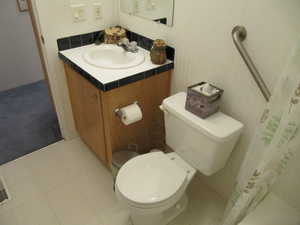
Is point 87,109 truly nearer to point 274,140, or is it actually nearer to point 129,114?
point 129,114

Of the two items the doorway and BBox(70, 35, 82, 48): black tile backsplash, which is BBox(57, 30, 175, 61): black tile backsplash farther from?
the doorway

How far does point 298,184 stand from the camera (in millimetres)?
1223

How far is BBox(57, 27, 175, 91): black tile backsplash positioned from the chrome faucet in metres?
0.07

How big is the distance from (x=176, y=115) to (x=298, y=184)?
718mm

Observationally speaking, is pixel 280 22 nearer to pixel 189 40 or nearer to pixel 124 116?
pixel 189 40

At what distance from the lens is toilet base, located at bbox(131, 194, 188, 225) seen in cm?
136

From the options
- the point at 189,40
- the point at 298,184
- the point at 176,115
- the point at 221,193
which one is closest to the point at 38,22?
the point at 189,40

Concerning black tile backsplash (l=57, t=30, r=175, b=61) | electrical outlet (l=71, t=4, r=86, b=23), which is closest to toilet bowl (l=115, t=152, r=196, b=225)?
black tile backsplash (l=57, t=30, r=175, b=61)

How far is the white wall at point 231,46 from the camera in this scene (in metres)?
1.02

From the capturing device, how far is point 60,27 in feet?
5.45

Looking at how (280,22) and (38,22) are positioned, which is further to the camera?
(38,22)

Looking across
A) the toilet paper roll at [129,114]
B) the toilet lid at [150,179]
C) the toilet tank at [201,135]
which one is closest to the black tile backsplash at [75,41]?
the toilet paper roll at [129,114]

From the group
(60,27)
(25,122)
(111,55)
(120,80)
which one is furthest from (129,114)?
(25,122)

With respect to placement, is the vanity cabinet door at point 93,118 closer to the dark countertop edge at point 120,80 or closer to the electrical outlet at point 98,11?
the dark countertop edge at point 120,80
